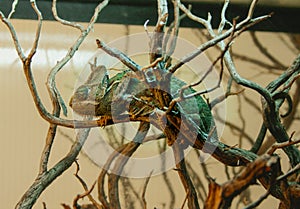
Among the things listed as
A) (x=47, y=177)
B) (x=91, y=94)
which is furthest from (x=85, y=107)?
(x=47, y=177)

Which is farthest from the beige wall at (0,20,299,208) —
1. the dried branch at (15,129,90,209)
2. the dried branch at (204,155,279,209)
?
the dried branch at (204,155,279,209)

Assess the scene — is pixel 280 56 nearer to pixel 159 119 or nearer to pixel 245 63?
pixel 245 63

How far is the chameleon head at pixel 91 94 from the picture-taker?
1242 mm

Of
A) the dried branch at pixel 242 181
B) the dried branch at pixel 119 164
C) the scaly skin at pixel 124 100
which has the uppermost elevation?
the scaly skin at pixel 124 100

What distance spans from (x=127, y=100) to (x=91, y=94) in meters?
0.11

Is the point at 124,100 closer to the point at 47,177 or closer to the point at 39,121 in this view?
the point at 47,177

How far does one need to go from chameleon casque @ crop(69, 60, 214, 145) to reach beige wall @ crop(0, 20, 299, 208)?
0.38 metres

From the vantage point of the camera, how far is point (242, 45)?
69.8 inches

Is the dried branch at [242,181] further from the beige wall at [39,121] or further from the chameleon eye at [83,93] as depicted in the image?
the beige wall at [39,121]

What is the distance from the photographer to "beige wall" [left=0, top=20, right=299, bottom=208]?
62.9 inches

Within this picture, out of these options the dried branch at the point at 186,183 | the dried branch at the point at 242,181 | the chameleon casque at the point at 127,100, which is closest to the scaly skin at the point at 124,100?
the chameleon casque at the point at 127,100

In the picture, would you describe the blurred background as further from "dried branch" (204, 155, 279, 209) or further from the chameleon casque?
"dried branch" (204, 155, 279, 209)

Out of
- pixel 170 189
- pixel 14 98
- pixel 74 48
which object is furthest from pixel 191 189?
pixel 14 98

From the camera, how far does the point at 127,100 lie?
4.00ft
